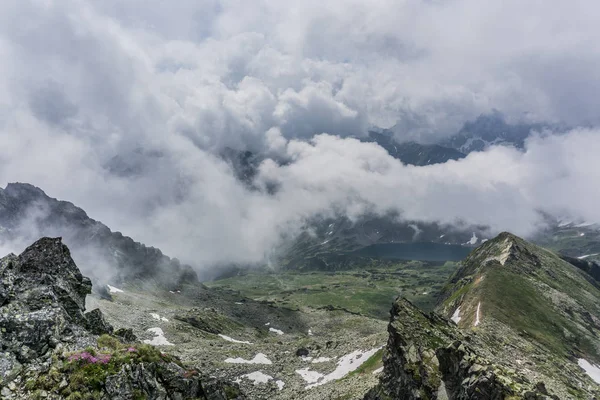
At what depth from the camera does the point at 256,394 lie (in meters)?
72.6

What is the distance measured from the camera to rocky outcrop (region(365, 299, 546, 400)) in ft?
125

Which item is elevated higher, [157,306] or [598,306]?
[157,306]

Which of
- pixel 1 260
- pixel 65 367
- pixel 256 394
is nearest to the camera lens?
pixel 65 367

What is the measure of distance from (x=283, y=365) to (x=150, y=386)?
67187 millimetres

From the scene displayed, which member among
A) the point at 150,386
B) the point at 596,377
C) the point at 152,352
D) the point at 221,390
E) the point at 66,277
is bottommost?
the point at 596,377

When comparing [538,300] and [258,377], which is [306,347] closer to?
[258,377]

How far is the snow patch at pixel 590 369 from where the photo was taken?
8069 cm

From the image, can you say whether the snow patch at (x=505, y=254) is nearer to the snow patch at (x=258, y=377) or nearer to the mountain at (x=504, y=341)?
the mountain at (x=504, y=341)

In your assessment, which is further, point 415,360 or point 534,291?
point 534,291

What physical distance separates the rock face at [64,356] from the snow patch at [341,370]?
170 ft

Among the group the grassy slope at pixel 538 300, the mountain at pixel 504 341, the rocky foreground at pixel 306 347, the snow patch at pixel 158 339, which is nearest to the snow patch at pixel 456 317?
the mountain at pixel 504 341

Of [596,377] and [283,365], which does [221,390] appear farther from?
[596,377]

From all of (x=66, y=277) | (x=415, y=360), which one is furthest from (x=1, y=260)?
(x=415, y=360)

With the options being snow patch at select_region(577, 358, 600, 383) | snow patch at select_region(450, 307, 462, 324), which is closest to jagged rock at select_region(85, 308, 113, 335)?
snow patch at select_region(450, 307, 462, 324)
